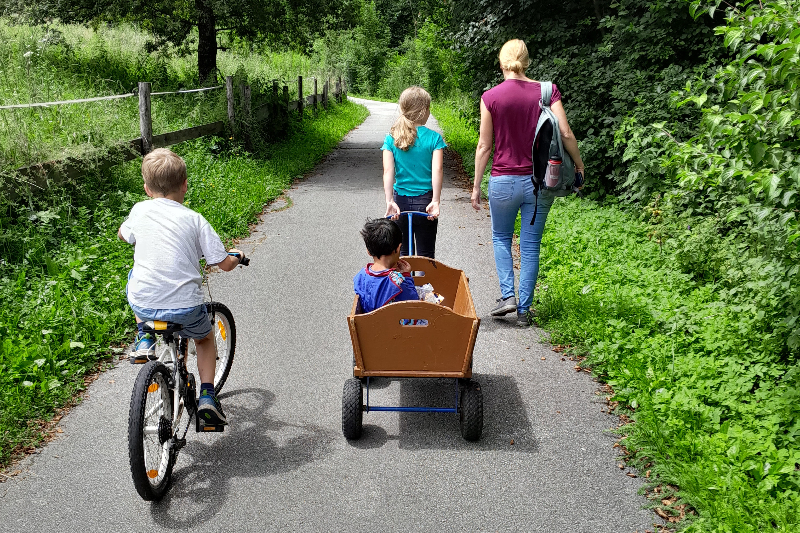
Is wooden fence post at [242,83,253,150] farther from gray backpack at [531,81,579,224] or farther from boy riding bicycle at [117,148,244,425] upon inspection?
boy riding bicycle at [117,148,244,425]

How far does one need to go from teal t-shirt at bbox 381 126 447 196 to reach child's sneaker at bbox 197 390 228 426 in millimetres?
2376

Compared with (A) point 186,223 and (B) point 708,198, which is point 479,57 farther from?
(A) point 186,223

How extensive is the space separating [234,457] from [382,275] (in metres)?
1.43

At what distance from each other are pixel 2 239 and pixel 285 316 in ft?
9.19

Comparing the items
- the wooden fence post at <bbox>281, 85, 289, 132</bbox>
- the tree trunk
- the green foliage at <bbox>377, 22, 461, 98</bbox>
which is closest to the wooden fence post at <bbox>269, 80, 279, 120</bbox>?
the wooden fence post at <bbox>281, 85, 289, 132</bbox>

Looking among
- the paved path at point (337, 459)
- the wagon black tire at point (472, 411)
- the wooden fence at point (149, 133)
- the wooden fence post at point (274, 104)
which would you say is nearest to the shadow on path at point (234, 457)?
the paved path at point (337, 459)

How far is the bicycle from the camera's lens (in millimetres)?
3383

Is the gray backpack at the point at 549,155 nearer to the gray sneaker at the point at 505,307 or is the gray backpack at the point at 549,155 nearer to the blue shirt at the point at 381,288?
the gray sneaker at the point at 505,307

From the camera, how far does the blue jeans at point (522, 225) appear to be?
5.82 m

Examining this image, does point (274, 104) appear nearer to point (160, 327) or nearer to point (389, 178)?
point (389, 178)

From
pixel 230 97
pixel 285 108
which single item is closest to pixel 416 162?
pixel 230 97

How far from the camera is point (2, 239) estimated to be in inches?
258

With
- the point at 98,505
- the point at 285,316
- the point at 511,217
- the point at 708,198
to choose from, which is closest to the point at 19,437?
the point at 98,505

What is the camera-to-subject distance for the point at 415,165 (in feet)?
17.9
